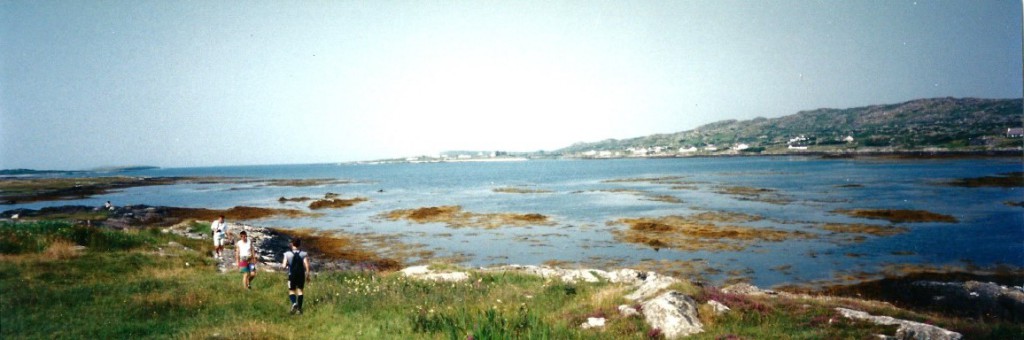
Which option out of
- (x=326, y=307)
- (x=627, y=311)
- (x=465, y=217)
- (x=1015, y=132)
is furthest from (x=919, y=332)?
(x=1015, y=132)

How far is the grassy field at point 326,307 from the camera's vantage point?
36.1ft

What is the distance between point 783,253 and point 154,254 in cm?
3774

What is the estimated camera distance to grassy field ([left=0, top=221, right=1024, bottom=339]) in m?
11.0

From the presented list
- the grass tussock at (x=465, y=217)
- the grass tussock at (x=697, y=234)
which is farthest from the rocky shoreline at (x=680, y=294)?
the grass tussock at (x=465, y=217)

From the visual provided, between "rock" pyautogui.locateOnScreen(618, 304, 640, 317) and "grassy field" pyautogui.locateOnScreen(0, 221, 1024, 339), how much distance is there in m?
0.18

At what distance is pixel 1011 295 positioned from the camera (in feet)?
62.1

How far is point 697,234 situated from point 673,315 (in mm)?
30775

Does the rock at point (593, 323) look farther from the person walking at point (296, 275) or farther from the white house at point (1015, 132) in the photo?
the white house at point (1015, 132)

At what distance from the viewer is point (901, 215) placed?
140 ft

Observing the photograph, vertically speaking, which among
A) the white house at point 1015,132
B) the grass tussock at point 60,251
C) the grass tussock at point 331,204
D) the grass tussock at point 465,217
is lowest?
the grass tussock at point 465,217

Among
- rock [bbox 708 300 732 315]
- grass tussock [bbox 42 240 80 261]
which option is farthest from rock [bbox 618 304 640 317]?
grass tussock [bbox 42 240 80 261]

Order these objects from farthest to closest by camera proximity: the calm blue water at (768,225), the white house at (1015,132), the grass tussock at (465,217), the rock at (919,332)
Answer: the grass tussock at (465,217) < the calm blue water at (768,225) < the white house at (1015,132) < the rock at (919,332)

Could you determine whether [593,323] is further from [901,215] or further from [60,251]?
[901,215]

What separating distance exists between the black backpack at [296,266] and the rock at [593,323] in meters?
8.85
